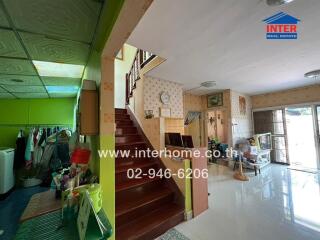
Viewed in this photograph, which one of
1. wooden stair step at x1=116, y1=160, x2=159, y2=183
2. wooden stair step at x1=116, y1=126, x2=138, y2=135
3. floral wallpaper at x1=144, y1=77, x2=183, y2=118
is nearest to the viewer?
wooden stair step at x1=116, y1=160, x2=159, y2=183

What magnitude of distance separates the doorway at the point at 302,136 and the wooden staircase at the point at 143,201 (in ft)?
16.3

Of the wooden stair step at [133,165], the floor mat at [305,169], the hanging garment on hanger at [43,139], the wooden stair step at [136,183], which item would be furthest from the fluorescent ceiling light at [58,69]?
the floor mat at [305,169]

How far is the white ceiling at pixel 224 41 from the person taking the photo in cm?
160

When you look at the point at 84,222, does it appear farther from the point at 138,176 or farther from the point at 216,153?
the point at 216,153

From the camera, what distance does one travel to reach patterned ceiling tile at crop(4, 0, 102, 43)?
3.50ft

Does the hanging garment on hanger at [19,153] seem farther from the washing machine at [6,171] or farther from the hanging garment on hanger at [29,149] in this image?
the washing machine at [6,171]

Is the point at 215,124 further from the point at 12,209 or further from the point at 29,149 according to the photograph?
the point at 12,209

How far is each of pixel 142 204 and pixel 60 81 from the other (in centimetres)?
267

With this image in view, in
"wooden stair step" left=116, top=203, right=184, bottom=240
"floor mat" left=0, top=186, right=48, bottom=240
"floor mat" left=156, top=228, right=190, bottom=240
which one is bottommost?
"floor mat" left=0, top=186, right=48, bottom=240

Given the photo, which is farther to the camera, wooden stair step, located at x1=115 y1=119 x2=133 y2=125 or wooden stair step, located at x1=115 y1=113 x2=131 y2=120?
wooden stair step, located at x1=115 y1=113 x2=131 y2=120

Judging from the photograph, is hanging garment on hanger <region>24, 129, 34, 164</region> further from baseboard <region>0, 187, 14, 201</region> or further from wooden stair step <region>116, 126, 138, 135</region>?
wooden stair step <region>116, 126, 138, 135</region>

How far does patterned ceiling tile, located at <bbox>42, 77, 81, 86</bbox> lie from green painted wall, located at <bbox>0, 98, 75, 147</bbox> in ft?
5.04

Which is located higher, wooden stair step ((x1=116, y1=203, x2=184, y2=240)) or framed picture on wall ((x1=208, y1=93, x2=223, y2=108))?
framed picture on wall ((x1=208, y1=93, x2=223, y2=108))

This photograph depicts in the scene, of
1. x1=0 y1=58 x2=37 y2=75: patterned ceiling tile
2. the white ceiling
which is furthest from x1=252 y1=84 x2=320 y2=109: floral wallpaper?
x1=0 y1=58 x2=37 y2=75: patterned ceiling tile
